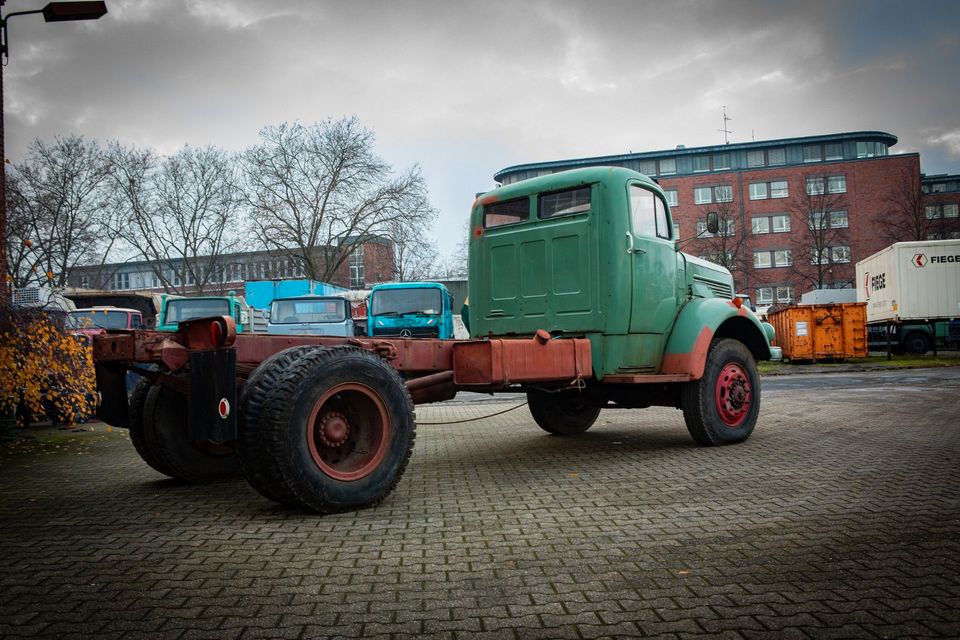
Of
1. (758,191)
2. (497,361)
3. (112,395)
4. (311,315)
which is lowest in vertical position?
(112,395)

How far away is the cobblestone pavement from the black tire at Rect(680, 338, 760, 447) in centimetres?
39

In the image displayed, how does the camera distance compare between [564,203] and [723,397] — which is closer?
[564,203]

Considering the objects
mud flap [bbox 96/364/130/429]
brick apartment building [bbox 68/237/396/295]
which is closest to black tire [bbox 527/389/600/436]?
mud flap [bbox 96/364/130/429]

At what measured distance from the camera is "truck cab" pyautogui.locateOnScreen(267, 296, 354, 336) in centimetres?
1859

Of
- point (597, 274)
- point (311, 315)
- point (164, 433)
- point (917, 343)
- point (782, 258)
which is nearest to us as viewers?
point (164, 433)

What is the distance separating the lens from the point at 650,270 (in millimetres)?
6941

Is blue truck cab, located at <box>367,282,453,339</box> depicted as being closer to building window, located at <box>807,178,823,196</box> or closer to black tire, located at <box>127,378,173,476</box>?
black tire, located at <box>127,378,173,476</box>

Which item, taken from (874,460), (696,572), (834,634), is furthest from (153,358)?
(874,460)

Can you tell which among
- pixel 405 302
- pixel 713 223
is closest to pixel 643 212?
pixel 713 223

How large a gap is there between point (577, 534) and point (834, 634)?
1629mm

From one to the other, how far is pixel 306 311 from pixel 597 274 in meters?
13.5

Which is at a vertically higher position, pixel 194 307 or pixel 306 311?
pixel 194 307

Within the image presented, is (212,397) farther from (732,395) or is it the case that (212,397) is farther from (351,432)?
(732,395)

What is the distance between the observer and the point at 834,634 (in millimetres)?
2566
